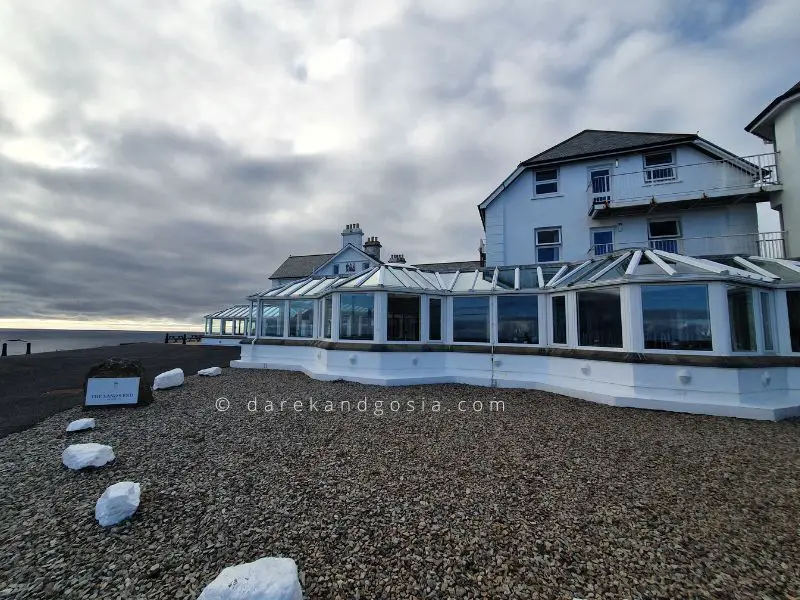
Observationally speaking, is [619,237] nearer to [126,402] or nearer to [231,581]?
[231,581]

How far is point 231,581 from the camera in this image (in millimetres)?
→ 2598

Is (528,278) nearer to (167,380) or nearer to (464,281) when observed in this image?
(464,281)

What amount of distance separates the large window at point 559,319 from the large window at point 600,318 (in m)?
0.59

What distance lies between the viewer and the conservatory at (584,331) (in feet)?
28.1

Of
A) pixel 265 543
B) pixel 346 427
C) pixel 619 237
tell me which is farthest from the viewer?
pixel 619 237

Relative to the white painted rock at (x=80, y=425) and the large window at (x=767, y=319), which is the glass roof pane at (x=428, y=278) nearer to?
the large window at (x=767, y=319)

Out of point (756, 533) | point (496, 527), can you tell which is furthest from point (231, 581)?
point (756, 533)

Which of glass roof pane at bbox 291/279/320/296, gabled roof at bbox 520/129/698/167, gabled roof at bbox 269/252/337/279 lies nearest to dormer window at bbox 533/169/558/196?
gabled roof at bbox 520/129/698/167

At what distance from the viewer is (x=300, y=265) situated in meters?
32.5

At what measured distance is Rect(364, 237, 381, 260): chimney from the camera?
29.2 m

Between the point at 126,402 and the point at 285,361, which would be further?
the point at 285,361

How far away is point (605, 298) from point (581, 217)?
648cm

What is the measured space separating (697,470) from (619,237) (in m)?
11.7

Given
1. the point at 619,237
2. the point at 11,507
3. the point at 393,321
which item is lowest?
the point at 11,507
